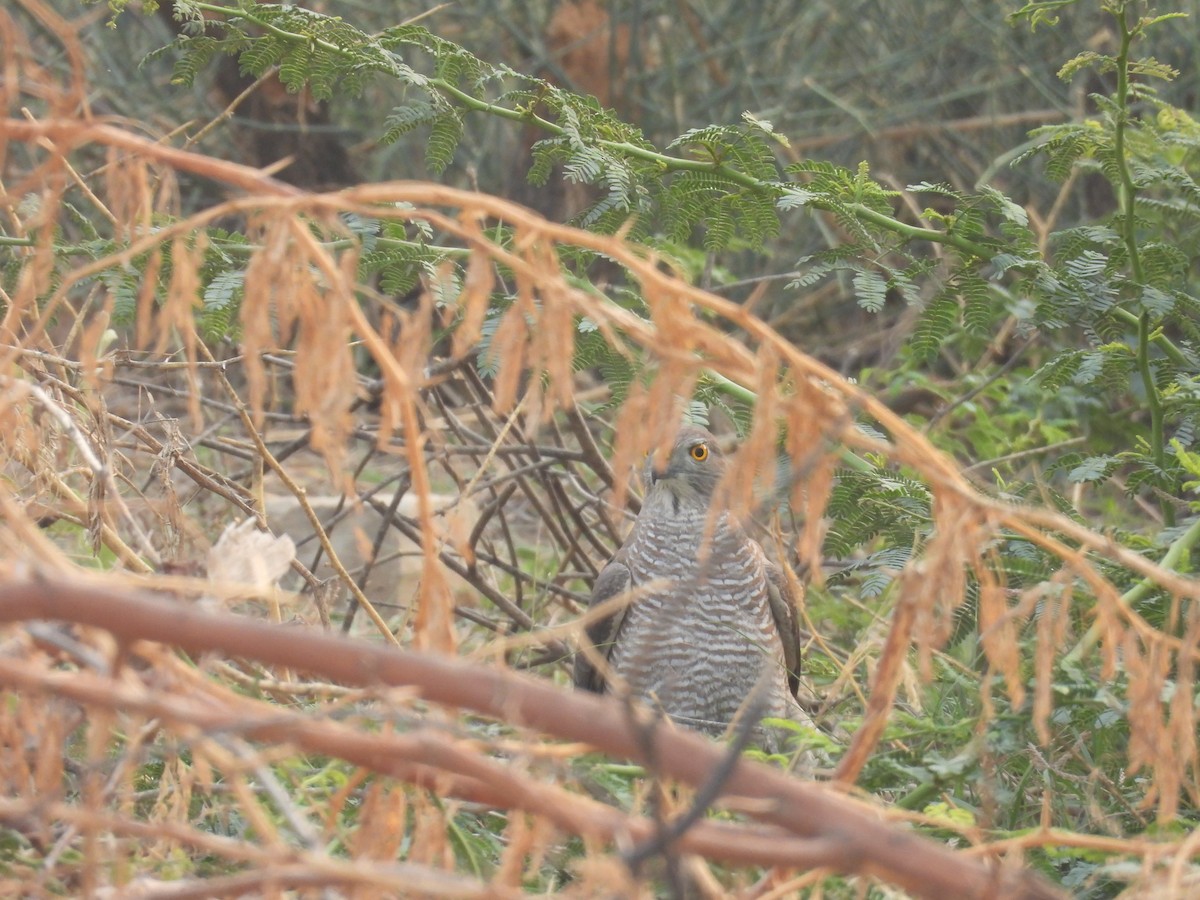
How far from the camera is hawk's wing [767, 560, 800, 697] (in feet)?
12.1

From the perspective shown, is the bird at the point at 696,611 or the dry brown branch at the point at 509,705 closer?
the dry brown branch at the point at 509,705

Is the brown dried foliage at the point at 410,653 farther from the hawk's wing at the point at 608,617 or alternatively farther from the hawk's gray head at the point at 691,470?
the hawk's gray head at the point at 691,470

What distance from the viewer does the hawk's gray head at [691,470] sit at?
12.2 feet

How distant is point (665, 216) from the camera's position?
3.13 meters

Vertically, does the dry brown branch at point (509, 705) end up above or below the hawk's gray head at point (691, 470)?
above

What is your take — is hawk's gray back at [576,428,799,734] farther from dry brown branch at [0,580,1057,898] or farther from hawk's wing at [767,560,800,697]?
dry brown branch at [0,580,1057,898]

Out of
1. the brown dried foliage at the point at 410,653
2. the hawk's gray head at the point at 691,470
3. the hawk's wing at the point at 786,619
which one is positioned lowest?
the hawk's wing at the point at 786,619

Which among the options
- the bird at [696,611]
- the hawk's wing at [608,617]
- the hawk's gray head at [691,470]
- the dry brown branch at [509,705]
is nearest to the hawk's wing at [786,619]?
the bird at [696,611]

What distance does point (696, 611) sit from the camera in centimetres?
358

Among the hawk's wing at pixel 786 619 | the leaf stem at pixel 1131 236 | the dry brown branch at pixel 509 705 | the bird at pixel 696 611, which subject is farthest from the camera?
the hawk's wing at pixel 786 619

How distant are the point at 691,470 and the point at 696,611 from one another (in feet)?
1.34

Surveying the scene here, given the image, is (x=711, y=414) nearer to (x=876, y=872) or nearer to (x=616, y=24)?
(x=616, y=24)

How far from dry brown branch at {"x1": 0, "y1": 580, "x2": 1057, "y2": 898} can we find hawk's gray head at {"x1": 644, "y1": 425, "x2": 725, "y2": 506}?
232 centimetres

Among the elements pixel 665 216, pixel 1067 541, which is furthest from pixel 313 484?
pixel 1067 541
